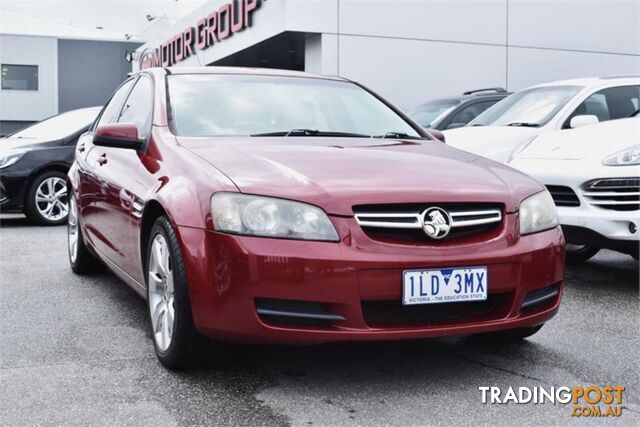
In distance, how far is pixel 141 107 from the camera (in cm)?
473

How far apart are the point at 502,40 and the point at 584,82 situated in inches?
440

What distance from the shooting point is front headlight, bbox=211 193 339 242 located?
3076mm

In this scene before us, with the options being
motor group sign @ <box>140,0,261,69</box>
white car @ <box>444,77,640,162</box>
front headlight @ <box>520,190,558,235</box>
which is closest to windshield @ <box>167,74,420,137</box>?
front headlight @ <box>520,190,558,235</box>

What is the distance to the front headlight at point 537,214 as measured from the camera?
11.3 ft

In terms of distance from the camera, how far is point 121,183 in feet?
14.0

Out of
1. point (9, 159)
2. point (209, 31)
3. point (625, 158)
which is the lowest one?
point (9, 159)

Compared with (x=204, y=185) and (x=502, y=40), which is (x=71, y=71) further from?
(x=204, y=185)

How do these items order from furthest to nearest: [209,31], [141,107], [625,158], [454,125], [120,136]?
1. [209,31]
2. [454,125]
3. [625,158]
4. [141,107]
5. [120,136]

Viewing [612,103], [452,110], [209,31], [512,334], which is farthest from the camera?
[209,31]

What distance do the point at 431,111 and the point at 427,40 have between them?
7586 mm

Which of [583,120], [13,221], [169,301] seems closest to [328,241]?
[169,301]

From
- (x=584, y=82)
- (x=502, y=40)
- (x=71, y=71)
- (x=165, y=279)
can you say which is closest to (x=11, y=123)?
(x=71, y=71)

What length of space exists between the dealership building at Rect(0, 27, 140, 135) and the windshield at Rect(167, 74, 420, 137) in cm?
3532

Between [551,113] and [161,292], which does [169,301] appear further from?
[551,113]
